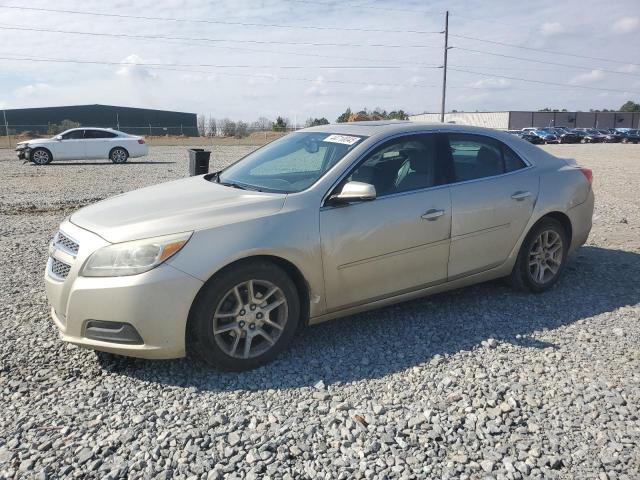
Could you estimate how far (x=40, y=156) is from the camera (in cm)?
2112

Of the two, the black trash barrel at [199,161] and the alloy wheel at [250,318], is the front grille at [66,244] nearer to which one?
the alloy wheel at [250,318]

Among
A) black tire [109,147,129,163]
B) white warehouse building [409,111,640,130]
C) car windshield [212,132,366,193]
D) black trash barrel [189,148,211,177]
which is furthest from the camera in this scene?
white warehouse building [409,111,640,130]

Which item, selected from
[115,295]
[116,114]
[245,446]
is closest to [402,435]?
[245,446]

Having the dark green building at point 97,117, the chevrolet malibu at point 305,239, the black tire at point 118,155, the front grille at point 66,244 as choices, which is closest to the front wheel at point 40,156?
the black tire at point 118,155

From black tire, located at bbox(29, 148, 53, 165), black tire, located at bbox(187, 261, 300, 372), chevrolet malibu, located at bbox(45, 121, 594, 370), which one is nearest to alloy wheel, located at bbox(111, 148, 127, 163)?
black tire, located at bbox(29, 148, 53, 165)

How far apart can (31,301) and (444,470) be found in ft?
13.4

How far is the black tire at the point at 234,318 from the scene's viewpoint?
138 inches

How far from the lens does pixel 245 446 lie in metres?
2.93

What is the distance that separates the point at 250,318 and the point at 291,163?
154cm

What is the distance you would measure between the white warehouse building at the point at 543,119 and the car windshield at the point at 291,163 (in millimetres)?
85992

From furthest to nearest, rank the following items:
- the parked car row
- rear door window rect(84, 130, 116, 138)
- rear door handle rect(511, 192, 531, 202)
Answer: the parked car row, rear door window rect(84, 130, 116, 138), rear door handle rect(511, 192, 531, 202)

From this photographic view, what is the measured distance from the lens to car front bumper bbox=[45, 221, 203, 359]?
3.36 meters

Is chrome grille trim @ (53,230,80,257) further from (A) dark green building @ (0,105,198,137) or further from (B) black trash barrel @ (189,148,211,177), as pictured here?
(A) dark green building @ (0,105,198,137)

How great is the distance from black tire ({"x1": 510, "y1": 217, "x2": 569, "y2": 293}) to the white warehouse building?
85398 mm
